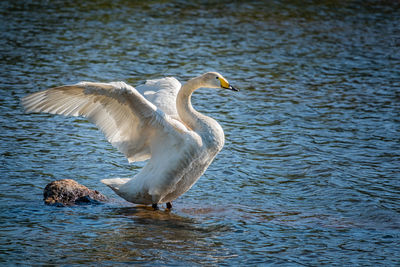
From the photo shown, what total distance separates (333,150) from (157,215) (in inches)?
156

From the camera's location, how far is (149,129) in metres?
8.66

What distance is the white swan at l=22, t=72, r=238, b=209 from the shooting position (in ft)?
26.7

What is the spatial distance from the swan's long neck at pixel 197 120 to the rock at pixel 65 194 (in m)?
1.74

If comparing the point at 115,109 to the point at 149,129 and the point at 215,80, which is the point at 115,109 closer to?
the point at 149,129

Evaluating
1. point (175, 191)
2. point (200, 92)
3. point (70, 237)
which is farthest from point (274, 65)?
point (70, 237)

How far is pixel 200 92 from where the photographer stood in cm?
1490

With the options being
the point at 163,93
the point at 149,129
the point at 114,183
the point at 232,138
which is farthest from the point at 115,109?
the point at 232,138

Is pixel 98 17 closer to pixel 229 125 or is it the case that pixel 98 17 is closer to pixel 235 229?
pixel 229 125

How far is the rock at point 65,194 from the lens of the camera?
883 cm

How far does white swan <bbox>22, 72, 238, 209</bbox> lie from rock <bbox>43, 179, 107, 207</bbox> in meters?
0.47

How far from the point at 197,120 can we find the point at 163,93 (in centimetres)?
124

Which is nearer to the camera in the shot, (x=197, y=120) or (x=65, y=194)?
(x=197, y=120)

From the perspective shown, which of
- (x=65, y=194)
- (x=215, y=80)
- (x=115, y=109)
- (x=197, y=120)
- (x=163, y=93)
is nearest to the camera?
(x=115, y=109)

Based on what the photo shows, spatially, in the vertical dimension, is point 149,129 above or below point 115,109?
below
